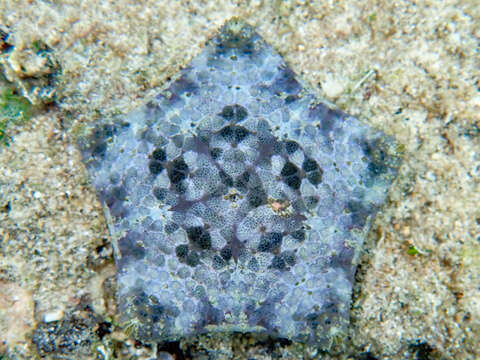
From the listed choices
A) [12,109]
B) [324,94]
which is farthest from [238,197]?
[12,109]

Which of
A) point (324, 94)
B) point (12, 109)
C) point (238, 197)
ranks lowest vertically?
point (238, 197)

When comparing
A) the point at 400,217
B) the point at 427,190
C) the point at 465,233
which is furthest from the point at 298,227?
the point at 465,233

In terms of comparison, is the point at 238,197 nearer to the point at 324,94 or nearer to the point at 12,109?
the point at 324,94

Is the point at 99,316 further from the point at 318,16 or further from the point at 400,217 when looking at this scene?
the point at 318,16

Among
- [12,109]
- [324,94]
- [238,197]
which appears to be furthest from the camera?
[324,94]

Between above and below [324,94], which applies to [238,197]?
below

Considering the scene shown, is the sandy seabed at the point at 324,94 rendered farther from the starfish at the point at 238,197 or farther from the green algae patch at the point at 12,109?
the starfish at the point at 238,197

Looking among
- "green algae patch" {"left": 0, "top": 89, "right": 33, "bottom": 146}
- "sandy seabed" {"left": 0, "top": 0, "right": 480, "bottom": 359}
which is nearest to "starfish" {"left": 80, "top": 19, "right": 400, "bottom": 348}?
"sandy seabed" {"left": 0, "top": 0, "right": 480, "bottom": 359}

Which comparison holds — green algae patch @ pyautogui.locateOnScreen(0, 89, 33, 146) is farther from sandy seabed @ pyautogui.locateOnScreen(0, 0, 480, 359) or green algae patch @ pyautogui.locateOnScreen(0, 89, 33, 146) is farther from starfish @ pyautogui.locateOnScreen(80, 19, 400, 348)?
starfish @ pyautogui.locateOnScreen(80, 19, 400, 348)
